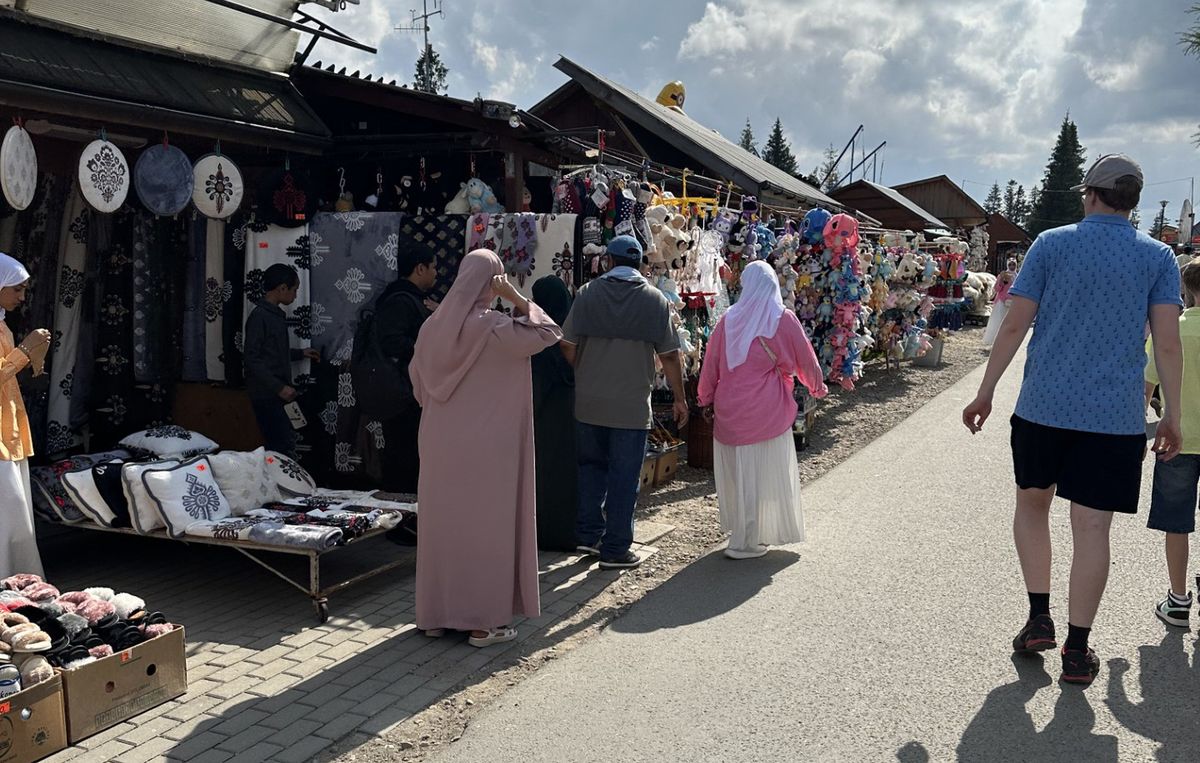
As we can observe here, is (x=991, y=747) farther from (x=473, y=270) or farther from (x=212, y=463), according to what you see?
(x=212, y=463)

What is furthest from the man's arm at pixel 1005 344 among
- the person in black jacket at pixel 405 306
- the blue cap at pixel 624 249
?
the person in black jacket at pixel 405 306

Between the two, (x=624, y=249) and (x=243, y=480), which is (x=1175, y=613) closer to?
(x=624, y=249)

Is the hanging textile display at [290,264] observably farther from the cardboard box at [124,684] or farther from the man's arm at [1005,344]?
the man's arm at [1005,344]

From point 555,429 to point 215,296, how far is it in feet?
10.9

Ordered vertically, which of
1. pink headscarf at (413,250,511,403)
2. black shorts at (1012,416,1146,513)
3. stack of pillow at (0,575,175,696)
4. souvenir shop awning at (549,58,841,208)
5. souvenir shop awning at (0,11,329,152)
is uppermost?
souvenir shop awning at (549,58,841,208)

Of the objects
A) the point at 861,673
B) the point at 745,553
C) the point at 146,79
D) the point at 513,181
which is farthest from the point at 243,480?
the point at 861,673

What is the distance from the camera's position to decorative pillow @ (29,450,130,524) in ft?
18.7

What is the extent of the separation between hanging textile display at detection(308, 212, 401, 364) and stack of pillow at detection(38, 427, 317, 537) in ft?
4.87

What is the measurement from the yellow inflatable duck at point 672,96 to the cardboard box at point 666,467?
46.5ft

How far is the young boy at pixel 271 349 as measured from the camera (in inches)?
268

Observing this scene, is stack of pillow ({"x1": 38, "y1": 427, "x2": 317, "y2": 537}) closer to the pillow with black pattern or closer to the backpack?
the pillow with black pattern

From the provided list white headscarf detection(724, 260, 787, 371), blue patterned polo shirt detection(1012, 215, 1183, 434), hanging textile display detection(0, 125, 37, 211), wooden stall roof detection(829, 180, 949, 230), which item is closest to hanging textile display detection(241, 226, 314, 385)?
hanging textile display detection(0, 125, 37, 211)

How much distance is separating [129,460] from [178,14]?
3.62 metres

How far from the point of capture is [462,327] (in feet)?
15.3
